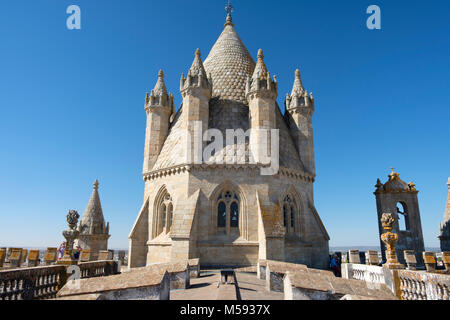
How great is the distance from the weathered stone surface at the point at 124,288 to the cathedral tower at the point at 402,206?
24025 millimetres

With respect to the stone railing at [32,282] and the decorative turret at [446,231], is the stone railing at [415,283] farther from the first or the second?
the decorative turret at [446,231]

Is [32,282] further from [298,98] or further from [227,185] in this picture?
[298,98]

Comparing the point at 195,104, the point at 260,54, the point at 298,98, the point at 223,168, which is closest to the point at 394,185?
the point at 298,98

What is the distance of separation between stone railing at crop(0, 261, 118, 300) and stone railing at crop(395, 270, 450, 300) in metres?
12.3

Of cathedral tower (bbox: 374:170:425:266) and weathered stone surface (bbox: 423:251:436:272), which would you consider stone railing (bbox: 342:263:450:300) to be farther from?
cathedral tower (bbox: 374:170:425:266)

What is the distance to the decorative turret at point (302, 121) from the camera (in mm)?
22891

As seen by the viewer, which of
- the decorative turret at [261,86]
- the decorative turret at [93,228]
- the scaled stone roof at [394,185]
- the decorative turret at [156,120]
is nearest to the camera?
the decorative turret at [261,86]

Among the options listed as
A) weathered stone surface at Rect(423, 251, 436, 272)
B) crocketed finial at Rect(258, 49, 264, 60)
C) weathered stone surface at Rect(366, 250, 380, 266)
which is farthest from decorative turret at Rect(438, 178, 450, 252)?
crocketed finial at Rect(258, 49, 264, 60)

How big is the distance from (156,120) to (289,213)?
1178 cm

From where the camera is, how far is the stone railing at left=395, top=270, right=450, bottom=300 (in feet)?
29.0

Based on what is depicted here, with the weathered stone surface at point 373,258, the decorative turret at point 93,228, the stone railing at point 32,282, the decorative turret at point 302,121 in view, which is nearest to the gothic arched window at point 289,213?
the decorative turret at point 302,121

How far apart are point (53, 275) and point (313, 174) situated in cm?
1715

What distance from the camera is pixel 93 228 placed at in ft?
90.6
